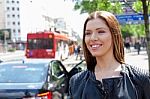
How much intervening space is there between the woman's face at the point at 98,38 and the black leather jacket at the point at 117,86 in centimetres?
14

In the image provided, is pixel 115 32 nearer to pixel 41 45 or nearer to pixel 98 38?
pixel 98 38

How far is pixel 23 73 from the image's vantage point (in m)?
8.63

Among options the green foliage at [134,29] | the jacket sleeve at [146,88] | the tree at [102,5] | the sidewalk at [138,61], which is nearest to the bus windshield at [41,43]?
the sidewalk at [138,61]

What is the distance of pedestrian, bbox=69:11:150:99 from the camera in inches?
103

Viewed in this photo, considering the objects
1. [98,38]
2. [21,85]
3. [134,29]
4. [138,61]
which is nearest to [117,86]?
[98,38]

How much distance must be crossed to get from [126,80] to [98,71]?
186 mm

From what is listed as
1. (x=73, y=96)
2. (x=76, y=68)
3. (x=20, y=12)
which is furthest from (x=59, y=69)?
(x=20, y=12)

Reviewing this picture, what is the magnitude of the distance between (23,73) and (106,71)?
19.8ft

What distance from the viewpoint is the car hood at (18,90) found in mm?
7344

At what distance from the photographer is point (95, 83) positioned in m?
2.67

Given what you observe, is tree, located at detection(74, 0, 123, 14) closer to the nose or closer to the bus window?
the bus window

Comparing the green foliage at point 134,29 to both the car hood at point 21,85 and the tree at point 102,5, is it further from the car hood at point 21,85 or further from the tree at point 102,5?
the car hood at point 21,85

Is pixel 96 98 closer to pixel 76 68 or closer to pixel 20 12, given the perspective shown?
pixel 76 68

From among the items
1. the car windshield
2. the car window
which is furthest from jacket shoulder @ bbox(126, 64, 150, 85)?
the car window
